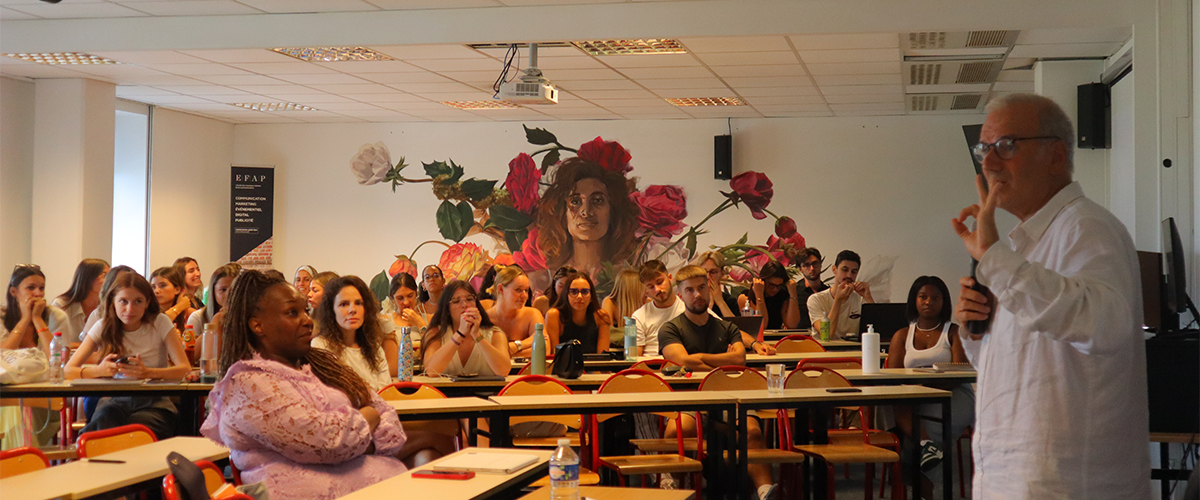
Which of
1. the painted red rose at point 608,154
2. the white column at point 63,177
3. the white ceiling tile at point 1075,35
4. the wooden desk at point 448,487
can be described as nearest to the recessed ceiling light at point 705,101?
the painted red rose at point 608,154

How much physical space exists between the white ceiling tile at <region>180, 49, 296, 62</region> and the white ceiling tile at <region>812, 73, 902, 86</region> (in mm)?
4832

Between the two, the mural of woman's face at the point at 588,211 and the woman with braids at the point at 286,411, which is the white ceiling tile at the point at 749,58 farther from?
the woman with braids at the point at 286,411

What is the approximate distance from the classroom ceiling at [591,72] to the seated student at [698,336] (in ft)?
6.55

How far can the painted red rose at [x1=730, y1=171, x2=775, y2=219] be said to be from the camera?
1145 centimetres

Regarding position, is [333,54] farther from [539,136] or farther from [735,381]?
[735,381]

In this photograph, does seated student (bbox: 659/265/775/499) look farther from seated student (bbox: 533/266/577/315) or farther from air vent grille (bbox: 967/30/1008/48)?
air vent grille (bbox: 967/30/1008/48)

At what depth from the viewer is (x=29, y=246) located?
30.6 feet

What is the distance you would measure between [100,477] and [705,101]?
8.28 meters

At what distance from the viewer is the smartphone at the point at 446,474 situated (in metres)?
2.91

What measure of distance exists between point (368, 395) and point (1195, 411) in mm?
4202

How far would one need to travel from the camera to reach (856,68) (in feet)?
27.6

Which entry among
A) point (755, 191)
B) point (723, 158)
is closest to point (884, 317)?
point (755, 191)

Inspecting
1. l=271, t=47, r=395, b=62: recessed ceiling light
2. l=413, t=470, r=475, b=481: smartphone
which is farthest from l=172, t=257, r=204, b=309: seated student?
l=413, t=470, r=475, b=481: smartphone

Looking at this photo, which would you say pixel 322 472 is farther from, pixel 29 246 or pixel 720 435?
pixel 29 246
